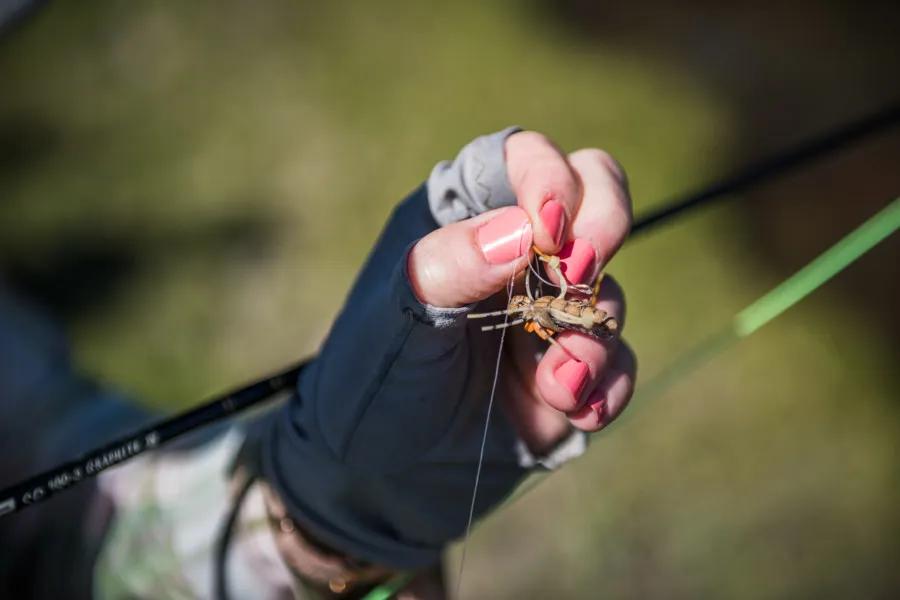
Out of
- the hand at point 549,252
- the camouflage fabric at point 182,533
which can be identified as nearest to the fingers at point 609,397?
the hand at point 549,252

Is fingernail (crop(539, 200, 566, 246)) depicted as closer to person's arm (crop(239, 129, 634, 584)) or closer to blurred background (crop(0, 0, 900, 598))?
person's arm (crop(239, 129, 634, 584))

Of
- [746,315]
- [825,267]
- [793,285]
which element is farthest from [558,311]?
[825,267]

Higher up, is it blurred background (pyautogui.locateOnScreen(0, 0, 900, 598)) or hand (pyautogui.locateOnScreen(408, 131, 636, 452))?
hand (pyautogui.locateOnScreen(408, 131, 636, 452))

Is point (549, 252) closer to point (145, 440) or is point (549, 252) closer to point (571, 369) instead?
point (571, 369)

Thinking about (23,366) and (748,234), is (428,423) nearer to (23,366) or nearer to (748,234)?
(23,366)

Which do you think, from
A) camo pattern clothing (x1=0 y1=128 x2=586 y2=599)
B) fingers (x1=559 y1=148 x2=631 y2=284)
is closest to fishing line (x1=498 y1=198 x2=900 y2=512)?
camo pattern clothing (x1=0 y1=128 x2=586 y2=599)

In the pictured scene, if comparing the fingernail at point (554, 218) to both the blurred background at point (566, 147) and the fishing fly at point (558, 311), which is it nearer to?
the fishing fly at point (558, 311)
